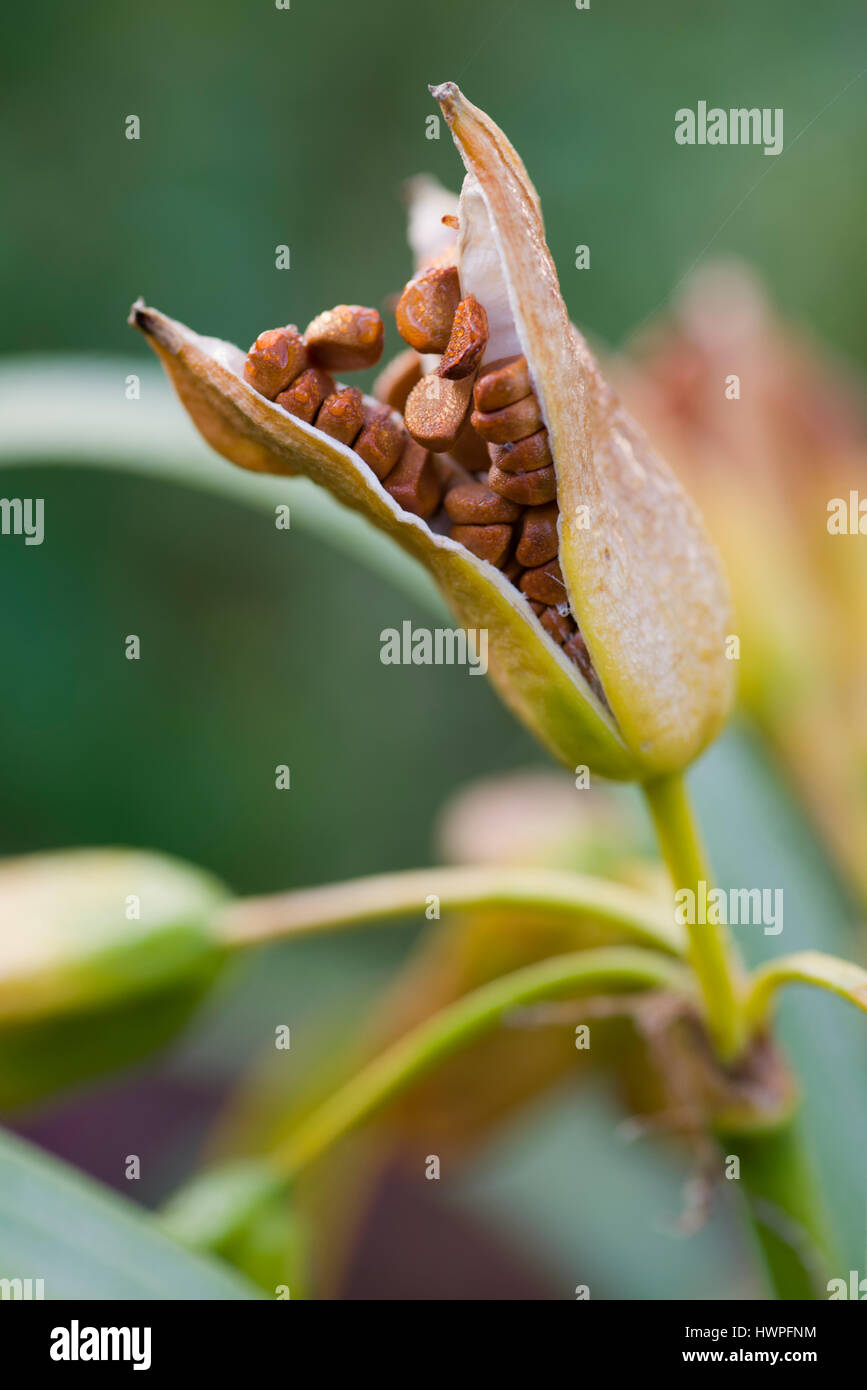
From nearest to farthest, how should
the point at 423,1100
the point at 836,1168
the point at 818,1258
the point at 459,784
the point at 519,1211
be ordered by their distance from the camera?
Answer: 1. the point at 818,1258
2. the point at 836,1168
3. the point at 423,1100
4. the point at 519,1211
5. the point at 459,784

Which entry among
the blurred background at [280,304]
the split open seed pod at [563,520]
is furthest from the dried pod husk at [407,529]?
the blurred background at [280,304]

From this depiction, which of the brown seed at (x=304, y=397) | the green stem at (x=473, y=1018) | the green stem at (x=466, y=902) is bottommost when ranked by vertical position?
the green stem at (x=473, y=1018)

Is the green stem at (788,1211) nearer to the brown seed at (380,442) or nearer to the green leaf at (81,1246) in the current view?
the green leaf at (81,1246)

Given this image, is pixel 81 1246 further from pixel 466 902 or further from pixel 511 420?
pixel 511 420

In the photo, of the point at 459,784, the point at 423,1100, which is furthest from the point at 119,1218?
the point at 459,784

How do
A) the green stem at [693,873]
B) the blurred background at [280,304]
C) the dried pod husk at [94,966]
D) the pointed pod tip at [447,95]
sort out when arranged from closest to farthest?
the pointed pod tip at [447,95] < the green stem at [693,873] < the dried pod husk at [94,966] < the blurred background at [280,304]

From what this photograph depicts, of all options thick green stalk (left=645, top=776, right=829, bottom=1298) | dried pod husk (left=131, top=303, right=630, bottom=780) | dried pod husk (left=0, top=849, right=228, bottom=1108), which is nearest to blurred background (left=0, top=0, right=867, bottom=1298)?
dried pod husk (left=0, top=849, right=228, bottom=1108)

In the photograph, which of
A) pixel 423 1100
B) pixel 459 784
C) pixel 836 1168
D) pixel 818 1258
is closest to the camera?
pixel 818 1258
